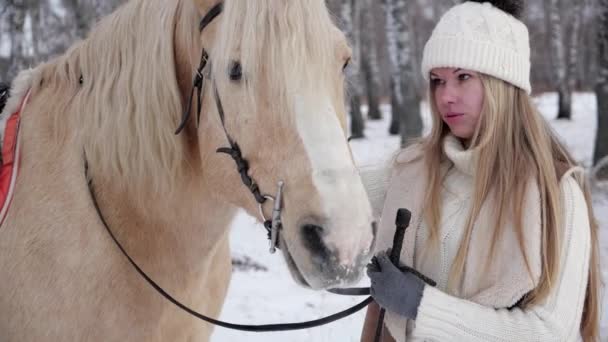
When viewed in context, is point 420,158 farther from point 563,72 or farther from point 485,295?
point 563,72

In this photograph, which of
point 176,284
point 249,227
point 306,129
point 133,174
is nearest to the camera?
point 306,129

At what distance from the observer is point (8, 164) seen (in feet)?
6.53

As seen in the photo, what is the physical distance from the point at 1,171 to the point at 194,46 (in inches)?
36.1

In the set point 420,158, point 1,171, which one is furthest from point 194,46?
point 420,158

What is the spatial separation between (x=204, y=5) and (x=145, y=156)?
590 mm

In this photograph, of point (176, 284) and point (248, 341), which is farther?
point (248, 341)

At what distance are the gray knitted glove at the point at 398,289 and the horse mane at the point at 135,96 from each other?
860 millimetres

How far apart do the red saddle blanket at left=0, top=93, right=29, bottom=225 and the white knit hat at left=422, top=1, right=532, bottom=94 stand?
1701mm

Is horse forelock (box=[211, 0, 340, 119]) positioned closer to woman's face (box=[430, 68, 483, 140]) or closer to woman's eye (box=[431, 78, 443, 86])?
woman's face (box=[430, 68, 483, 140])

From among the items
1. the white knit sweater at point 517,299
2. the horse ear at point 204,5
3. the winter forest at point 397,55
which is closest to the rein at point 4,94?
the horse ear at point 204,5

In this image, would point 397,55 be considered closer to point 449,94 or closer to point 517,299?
point 449,94

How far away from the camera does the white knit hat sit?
6.21ft

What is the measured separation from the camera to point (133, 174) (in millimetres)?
1926

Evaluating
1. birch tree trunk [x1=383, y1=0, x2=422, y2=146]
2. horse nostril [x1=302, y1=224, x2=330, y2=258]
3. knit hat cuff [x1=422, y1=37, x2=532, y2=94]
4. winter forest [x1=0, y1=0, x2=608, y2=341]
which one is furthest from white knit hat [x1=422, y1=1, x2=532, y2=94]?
birch tree trunk [x1=383, y1=0, x2=422, y2=146]
